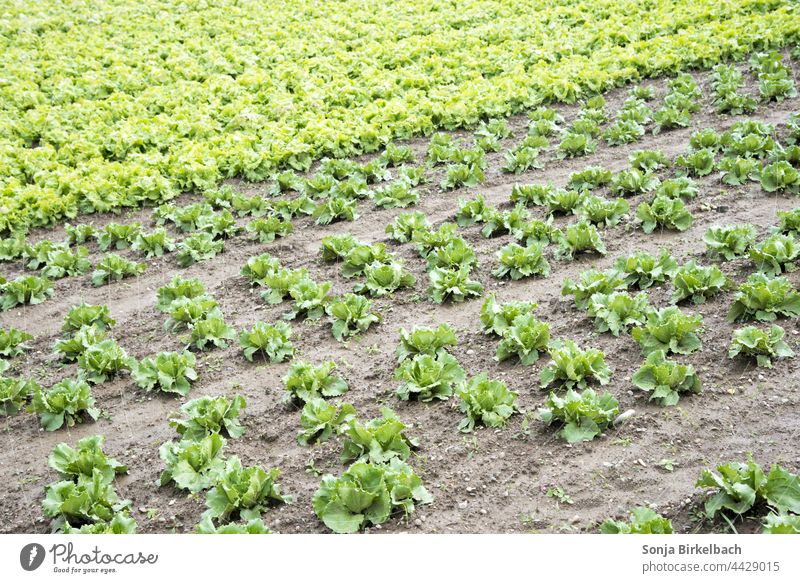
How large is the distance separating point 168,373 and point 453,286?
2.80 meters

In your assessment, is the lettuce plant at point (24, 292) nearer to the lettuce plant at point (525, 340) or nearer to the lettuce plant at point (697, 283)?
the lettuce plant at point (525, 340)

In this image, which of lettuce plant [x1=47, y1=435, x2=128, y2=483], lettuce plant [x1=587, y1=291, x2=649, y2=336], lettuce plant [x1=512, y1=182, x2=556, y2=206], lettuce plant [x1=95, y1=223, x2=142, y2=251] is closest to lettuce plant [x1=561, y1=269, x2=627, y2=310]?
lettuce plant [x1=587, y1=291, x2=649, y2=336]

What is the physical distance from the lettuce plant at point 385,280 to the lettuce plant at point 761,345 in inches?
128

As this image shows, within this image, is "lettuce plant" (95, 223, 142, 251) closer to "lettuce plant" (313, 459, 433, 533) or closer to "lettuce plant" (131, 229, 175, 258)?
"lettuce plant" (131, 229, 175, 258)

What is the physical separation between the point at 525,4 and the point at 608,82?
19.8ft

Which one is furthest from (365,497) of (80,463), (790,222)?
(790,222)

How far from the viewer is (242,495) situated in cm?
560

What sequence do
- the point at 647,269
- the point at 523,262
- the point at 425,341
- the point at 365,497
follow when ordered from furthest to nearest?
the point at 523,262
the point at 647,269
the point at 425,341
the point at 365,497

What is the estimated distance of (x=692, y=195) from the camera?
365 inches

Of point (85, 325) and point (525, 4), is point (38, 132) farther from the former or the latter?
A: point (525, 4)

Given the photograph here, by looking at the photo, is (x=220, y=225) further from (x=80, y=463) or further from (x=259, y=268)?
(x=80, y=463)

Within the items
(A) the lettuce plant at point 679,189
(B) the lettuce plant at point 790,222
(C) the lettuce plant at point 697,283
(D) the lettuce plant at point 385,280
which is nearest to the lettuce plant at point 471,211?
(D) the lettuce plant at point 385,280

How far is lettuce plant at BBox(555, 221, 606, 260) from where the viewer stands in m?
8.46
